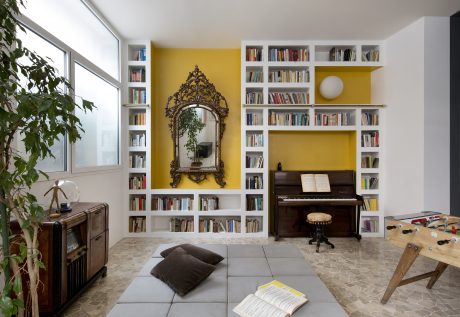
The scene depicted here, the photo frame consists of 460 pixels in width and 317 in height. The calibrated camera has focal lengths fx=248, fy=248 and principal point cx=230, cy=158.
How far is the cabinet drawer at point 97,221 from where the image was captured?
7.81ft

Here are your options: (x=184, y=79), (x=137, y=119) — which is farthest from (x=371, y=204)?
(x=137, y=119)

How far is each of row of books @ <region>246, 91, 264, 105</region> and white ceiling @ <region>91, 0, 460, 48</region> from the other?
34.9 inches

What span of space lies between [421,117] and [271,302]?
3.37 m

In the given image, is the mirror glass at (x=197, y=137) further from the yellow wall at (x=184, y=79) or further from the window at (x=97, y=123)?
the window at (x=97, y=123)

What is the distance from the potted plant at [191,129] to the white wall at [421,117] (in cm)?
310

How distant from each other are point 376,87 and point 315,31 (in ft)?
4.87

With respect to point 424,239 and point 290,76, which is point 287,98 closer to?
point 290,76

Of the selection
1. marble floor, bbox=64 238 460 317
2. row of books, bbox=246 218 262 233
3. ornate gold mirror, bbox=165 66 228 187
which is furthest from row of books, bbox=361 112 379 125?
row of books, bbox=246 218 262 233

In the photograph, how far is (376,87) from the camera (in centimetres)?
427

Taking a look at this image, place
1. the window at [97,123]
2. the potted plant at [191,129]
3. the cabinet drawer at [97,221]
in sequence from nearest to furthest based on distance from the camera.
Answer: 1. the cabinet drawer at [97,221]
2. the window at [97,123]
3. the potted plant at [191,129]

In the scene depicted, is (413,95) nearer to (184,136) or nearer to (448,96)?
(448,96)

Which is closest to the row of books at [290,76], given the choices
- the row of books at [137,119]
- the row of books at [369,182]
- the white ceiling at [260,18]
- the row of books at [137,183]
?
the white ceiling at [260,18]

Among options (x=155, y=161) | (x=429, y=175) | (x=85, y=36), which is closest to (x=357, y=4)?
(x=429, y=175)

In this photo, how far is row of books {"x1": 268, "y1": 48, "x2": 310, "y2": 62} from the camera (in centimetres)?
409
